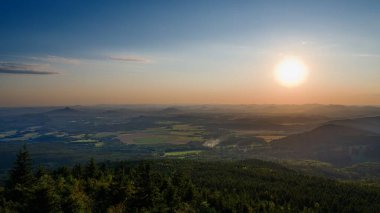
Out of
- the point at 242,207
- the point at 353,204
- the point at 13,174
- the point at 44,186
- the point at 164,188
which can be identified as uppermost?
the point at 44,186

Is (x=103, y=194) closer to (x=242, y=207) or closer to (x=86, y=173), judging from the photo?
(x=86, y=173)

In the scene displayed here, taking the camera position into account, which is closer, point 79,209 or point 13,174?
point 79,209

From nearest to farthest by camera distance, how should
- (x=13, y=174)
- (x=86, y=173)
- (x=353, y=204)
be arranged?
1. (x=13, y=174)
2. (x=86, y=173)
3. (x=353, y=204)

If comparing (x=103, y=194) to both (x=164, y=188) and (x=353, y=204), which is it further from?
(x=353, y=204)

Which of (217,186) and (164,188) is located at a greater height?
(164,188)

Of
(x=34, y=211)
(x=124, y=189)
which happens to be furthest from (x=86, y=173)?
(x=34, y=211)

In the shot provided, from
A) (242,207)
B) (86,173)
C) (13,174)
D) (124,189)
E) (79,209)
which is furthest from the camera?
(242,207)

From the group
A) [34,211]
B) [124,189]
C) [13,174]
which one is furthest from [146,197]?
[13,174]
